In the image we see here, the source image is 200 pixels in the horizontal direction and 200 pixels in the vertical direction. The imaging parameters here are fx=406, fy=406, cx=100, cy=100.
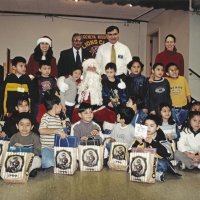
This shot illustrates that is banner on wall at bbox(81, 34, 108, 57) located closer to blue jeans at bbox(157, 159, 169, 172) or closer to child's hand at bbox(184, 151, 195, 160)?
child's hand at bbox(184, 151, 195, 160)

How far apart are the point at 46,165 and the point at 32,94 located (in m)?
1.20

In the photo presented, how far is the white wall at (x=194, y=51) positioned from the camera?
8242 mm

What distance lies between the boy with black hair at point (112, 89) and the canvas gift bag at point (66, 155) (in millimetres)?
1270

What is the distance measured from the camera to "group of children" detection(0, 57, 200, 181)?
4719 millimetres

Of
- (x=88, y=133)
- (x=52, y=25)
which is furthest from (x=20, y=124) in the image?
(x=52, y=25)

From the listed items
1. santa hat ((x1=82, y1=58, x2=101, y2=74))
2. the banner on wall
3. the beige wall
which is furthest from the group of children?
the banner on wall

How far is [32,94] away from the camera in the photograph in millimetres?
5520

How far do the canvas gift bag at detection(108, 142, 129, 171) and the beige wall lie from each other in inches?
160

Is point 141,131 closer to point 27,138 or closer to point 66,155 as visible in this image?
point 66,155

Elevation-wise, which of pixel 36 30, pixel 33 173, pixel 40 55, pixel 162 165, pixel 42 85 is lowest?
pixel 33 173

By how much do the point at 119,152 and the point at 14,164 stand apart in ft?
4.08

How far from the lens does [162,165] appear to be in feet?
14.6

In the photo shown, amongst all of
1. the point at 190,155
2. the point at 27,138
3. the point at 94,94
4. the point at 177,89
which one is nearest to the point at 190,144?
the point at 190,155

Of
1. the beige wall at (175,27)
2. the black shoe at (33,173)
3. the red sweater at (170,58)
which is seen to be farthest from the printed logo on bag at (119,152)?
the beige wall at (175,27)
